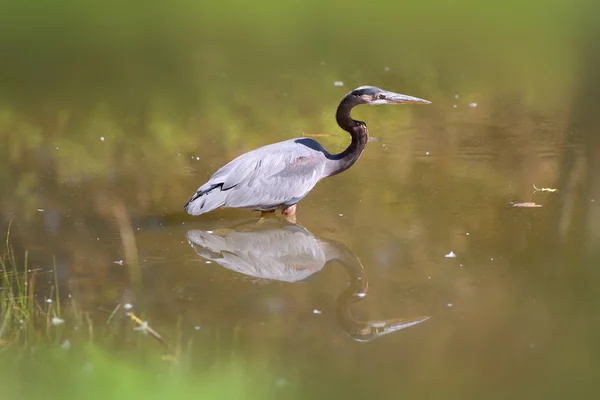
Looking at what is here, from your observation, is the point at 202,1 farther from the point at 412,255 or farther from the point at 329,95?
the point at 412,255

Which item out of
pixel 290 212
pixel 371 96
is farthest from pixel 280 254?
pixel 371 96

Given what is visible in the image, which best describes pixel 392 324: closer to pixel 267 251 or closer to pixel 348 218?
pixel 267 251

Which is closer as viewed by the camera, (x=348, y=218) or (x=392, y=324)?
(x=392, y=324)

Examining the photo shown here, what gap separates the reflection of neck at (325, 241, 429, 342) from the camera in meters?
4.59

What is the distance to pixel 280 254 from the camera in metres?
5.68

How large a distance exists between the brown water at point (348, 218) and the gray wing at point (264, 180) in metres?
0.20

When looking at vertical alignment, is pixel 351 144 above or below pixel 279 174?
above

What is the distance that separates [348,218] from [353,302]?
129 centimetres

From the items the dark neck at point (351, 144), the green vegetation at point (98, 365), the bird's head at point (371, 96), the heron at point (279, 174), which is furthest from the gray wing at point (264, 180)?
the green vegetation at point (98, 365)

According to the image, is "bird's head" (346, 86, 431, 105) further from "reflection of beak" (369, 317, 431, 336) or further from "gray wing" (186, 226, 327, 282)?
"reflection of beak" (369, 317, 431, 336)

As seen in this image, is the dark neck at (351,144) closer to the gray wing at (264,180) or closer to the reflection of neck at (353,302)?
the gray wing at (264,180)

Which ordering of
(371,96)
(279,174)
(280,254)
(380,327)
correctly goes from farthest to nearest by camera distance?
1. (371,96)
2. (279,174)
3. (280,254)
4. (380,327)

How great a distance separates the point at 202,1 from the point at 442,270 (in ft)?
37.1

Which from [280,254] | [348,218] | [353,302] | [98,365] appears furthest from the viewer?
[348,218]
